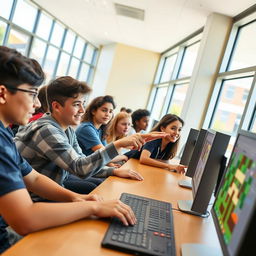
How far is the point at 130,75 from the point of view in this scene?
899 centimetres

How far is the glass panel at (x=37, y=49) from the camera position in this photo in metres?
6.93

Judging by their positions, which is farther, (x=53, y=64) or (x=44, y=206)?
(x=53, y=64)

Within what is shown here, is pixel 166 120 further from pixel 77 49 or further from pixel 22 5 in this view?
pixel 77 49

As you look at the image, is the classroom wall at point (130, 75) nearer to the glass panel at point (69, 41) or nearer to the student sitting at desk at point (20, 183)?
the glass panel at point (69, 41)

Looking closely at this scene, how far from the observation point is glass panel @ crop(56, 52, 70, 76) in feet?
26.8

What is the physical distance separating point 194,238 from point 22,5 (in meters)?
6.46

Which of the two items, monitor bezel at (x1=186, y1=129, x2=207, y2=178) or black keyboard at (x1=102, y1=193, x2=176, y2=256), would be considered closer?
black keyboard at (x1=102, y1=193, x2=176, y2=256)

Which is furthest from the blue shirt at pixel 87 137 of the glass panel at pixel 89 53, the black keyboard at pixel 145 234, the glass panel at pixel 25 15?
the glass panel at pixel 89 53

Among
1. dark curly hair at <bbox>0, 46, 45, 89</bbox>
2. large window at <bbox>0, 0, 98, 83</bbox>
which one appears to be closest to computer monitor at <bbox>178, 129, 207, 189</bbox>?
dark curly hair at <bbox>0, 46, 45, 89</bbox>

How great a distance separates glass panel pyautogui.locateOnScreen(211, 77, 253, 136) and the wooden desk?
2.26 metres

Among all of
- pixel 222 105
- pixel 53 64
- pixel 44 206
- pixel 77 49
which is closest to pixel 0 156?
pixel 44 206

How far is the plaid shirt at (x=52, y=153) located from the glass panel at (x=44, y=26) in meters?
6.14

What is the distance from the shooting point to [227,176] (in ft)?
3.40

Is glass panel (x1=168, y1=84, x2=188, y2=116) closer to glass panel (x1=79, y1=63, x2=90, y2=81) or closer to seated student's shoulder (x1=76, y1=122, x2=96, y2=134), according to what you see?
glass panel (x1=79, y1=63, x2=90, y2=81)
